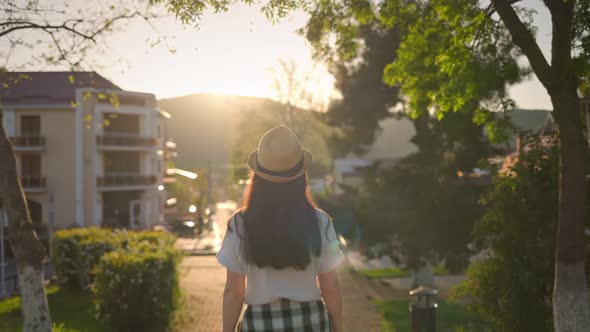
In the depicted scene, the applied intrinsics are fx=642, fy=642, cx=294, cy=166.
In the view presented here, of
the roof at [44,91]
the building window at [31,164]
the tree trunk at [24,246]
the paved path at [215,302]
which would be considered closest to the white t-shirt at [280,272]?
the tree trunk at [24,246]

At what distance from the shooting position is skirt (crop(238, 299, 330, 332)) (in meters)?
3.26

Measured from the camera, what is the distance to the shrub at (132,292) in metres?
11.1

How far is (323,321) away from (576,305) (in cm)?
443

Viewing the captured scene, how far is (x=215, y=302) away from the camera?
15523mm

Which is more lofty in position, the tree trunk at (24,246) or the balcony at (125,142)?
the balcony at (125,142)

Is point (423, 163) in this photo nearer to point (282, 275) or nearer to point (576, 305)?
point (576, 305)

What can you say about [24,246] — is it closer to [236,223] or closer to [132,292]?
[132,292]

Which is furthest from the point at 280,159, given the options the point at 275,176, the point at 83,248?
the point at 83,248

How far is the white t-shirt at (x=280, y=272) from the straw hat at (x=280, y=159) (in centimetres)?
26

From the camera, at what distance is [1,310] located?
45.6 ft

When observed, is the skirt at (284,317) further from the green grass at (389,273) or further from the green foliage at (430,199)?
the green grass at (389,273)

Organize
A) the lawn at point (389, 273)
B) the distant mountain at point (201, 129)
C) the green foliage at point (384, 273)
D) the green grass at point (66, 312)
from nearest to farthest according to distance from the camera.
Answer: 1. the green grass at point (66, 312)
2. the green foliage at point (384, 273)
3. the lawn at point (389, 273)
4. the distant mountain at point (201, 129)

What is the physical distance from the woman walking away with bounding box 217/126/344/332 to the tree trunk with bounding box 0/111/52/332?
16.3 feet

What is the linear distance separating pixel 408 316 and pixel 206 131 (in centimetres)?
14012
